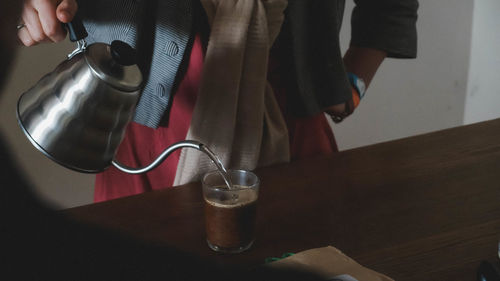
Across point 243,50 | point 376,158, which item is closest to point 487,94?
point 376,158

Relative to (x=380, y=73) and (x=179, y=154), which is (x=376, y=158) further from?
(x=380, y=73)

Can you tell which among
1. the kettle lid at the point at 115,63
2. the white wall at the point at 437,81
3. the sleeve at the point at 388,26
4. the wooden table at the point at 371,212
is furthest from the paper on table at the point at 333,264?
the white wall at the point at 437,81

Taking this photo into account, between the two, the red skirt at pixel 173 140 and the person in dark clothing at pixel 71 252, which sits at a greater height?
the person in dark clothing at pixel 71 252

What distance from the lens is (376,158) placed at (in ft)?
3.07

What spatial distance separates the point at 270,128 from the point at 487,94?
1.90 meters

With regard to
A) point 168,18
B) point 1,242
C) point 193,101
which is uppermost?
point 1,242

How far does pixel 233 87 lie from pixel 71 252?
73cm

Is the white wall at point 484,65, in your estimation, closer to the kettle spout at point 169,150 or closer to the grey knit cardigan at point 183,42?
the grey knit cardigan at point 183,42

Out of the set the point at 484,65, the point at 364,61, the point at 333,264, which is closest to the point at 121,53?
the point at 333,264

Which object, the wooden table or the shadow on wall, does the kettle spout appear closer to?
the wooden table

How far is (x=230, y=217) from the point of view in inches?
25.4

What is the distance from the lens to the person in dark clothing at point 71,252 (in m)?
0.15

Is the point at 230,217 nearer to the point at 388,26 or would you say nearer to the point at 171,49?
the point at 171,49

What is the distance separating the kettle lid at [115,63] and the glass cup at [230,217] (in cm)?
17
